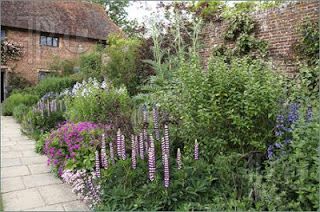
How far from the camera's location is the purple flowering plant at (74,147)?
13.4ft

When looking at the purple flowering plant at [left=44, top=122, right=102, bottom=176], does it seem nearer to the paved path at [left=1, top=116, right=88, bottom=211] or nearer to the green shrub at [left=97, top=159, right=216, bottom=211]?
the paved path at [left=1, top=116, right=88, bottom=211]

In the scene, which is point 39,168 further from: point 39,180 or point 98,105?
point 98,105

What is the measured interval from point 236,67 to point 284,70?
360 centimetres

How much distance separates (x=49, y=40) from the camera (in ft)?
61.9

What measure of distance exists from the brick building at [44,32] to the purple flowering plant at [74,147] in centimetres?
1464

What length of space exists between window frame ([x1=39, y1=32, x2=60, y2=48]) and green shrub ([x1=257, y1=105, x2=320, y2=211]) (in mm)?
18121

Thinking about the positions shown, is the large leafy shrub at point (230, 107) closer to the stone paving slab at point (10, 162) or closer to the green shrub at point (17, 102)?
the stone paving slab at point (10, 162)

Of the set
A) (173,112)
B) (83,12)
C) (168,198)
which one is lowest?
(168,198)

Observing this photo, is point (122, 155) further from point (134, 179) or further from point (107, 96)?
point (107, 96)

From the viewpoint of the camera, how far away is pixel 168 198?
9.71 ft

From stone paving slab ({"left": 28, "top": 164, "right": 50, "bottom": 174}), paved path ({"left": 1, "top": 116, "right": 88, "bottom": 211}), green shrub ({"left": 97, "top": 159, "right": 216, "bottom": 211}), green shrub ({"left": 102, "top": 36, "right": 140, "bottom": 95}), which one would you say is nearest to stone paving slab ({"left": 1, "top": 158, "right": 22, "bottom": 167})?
paved path ({"left": 1, "top": 116, "right": 88, "bottom": 211})

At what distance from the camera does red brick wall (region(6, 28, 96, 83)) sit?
58.1 feet

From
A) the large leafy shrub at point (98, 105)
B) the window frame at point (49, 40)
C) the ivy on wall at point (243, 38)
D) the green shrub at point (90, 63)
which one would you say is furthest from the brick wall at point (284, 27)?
the window frame at point (49, 40)

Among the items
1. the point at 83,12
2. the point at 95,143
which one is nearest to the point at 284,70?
the point at 95,143
